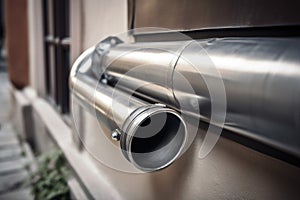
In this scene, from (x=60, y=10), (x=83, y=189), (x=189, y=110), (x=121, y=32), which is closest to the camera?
(x=189, y=110)

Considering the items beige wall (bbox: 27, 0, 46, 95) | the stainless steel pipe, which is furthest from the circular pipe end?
beige wall (bbox: 27, 0, 46, 95)

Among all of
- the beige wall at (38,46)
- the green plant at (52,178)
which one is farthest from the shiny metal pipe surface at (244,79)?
the beige wall at (38,46)

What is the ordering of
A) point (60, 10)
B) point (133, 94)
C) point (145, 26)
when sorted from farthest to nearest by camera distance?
point (60, 10)
point (145, 26)
point (133, 94)

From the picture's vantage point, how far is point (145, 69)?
0.65m

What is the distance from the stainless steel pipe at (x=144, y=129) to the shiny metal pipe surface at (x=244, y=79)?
0.05 meters

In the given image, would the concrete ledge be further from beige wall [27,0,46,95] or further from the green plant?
beige wall [27,0,46,95]

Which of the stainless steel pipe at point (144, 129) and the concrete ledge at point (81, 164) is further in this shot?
the concrete ledge at point (81, 164)

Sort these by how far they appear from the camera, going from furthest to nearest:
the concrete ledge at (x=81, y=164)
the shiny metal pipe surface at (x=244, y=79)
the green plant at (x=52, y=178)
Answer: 1. the green plant at (x=52, y=178)
2. the concrete ledge at (x=81, y=164)
3. the shiny metal pipe surface at (x=244, y=79)

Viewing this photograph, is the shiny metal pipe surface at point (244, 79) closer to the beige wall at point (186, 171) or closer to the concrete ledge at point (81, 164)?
the beige wall at point (186, 171)

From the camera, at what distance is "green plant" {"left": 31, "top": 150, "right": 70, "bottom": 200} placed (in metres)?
1.66

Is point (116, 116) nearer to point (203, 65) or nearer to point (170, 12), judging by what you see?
point (203, 65)

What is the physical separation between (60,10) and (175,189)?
76.0 inches

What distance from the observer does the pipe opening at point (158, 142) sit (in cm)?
58

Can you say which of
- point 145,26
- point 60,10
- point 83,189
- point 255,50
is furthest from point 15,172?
point 255,50
